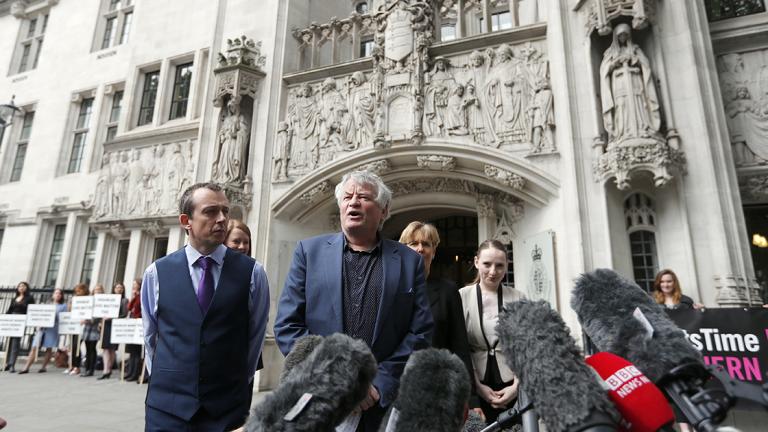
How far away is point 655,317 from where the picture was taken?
4.06ft

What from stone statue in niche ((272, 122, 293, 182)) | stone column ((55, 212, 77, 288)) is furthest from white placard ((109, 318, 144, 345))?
stone column ((55, 212, 77, 288))

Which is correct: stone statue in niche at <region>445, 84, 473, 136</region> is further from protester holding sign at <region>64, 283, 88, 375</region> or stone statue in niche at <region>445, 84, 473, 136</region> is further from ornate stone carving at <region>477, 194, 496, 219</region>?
protester holding sign at <region>64, 283, 88, 375</region>

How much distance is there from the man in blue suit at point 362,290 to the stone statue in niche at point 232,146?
23.8ft

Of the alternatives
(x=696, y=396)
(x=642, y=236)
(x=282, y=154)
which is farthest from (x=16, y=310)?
(x=642, y=236)

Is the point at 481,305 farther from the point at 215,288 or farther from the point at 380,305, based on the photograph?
the point at 215,288

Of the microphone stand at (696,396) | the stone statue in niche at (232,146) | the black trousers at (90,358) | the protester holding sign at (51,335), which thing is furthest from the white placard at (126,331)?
the microphone stand at (696,396)

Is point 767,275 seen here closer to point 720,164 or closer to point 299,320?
point 720,164

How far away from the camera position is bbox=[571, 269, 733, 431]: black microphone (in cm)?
99

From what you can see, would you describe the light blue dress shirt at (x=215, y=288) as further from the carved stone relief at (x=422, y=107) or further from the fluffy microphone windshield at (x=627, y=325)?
the carved stone relief at (x=422, y=107)

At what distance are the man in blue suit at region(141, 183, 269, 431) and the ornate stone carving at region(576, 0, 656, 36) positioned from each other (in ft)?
20.5

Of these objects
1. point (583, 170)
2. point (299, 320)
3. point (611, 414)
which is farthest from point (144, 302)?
point (583, 170)

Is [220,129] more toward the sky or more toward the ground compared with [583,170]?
more toward the sky

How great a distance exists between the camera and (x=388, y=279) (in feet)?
5.89

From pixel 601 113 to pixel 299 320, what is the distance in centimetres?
592
